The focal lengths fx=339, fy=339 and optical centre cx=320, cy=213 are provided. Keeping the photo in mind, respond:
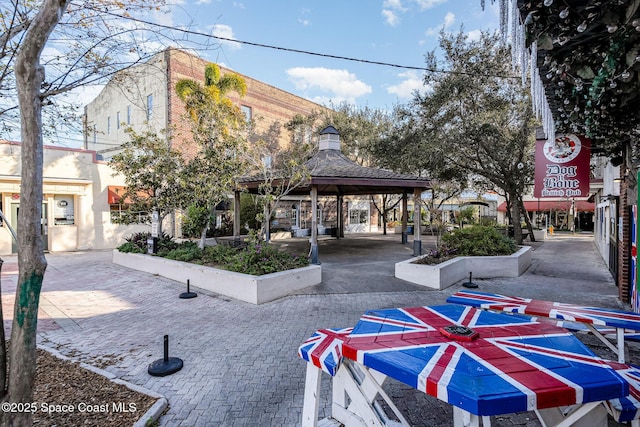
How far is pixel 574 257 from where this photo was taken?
46.4 ft

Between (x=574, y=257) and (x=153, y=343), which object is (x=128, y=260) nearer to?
(x=153, y=343)

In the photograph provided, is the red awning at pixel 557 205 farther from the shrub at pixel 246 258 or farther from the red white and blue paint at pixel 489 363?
the red white and blue paint at pixel 489 363

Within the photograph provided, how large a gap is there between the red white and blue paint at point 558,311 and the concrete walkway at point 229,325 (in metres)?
1.09

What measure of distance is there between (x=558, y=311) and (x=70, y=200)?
62.3 ft

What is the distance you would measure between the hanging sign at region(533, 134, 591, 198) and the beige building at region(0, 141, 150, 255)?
17.4 m

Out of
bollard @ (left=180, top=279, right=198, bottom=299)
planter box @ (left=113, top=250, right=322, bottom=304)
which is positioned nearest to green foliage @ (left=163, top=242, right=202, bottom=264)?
planter box @ (left=113, top=250, right=322, bottom=304)

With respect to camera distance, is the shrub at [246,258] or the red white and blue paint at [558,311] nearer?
the red white and blue paint at [558,311]

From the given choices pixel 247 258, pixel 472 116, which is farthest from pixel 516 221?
pixel 247 258

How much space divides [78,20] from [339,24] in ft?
25.4

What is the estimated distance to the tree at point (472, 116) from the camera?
1389cm

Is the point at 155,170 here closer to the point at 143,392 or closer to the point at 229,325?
the point at 229,325

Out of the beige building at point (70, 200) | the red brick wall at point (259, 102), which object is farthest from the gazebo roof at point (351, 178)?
the beige building at point (70, 200)

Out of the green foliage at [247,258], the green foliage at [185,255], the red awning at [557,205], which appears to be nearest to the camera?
the green foliage at [247,258]

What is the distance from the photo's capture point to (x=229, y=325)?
19.2 ft
